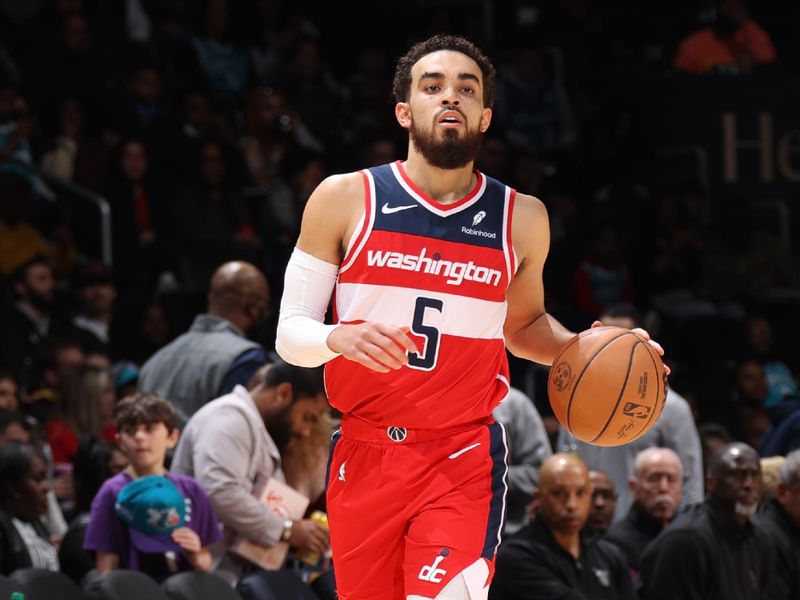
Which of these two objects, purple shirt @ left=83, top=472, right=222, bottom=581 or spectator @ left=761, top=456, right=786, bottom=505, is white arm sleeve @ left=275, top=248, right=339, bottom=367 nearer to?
purple shirt @ left=83, top=472, right=222, bottom=581

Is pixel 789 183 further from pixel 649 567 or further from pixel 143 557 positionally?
pixel 143 557

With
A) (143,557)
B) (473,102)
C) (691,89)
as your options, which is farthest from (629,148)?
(473,102)

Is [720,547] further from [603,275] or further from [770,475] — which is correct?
[603,275]

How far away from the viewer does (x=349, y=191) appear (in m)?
4.25

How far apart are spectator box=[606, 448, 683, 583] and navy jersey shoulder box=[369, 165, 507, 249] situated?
352 centimetres

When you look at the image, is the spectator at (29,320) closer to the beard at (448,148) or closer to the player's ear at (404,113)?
the player's ear at (404,113)

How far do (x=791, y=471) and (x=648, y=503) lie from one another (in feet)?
2.40

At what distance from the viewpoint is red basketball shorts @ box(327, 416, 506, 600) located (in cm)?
409

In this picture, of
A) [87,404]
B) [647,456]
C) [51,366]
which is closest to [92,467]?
[87,404]

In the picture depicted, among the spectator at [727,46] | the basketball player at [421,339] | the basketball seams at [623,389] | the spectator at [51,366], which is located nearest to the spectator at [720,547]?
the basketball seams at [623,389]

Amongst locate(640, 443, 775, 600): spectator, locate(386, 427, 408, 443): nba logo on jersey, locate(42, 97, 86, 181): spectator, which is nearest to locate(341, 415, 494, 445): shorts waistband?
locate(386, 427, 408, 443): nba logo on jersey

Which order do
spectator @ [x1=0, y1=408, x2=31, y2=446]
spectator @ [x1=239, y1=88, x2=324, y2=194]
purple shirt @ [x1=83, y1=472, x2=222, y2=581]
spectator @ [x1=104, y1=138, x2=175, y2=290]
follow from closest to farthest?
purple shirt @ [x1=83, y1=472, x2=222, y2=581], spectator @ [x1=0, y1=408, x2=31, y2=446], spectator @ [x1=104, y1=138, x2=175, y2=290], spectator @ [x1=239, y1=88, x2=324, y2=194]

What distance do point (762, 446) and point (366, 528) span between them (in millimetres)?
5231

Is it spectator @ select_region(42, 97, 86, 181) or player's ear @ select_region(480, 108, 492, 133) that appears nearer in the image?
player's ear @ select_region(480, 108, 492, 133)
